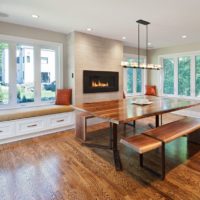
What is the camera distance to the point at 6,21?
3.78 meters

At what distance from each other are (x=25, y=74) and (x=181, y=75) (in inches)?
209

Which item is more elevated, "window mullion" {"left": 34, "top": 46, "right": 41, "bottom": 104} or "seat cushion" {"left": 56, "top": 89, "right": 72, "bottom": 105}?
"window mullion" {"left": 34, "top": 46, "right": 41, "bottom": 104}

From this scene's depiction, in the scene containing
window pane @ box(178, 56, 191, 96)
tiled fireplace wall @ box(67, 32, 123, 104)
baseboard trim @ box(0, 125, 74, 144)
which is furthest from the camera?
window pane @ box(178, 56, 191, 96)

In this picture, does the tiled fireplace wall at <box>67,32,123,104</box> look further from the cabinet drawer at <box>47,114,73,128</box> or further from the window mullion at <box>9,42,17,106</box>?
the window mullion at <box>9,42,17,106</box>

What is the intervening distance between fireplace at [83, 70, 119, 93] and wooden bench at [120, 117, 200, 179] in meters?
2.60

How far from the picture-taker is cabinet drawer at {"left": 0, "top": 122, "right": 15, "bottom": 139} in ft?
10.9

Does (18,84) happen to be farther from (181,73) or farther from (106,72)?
(181,73)

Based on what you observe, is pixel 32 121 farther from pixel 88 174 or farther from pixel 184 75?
pixel 184 75

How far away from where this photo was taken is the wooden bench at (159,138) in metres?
2.04

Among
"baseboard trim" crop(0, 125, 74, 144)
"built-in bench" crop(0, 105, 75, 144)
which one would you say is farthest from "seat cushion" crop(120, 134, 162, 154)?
"baseboard trim" crop(0, 125, 74, 144)

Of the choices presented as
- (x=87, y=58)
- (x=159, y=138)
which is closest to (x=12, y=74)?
(x=87, y=58)

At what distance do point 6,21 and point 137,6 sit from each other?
2.90m

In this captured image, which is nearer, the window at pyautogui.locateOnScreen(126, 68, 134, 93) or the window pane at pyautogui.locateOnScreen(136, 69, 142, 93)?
the window at pyautogui.locateOnScreen(126, 68, 134, 93)

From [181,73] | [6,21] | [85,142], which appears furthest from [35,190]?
[181,73]
